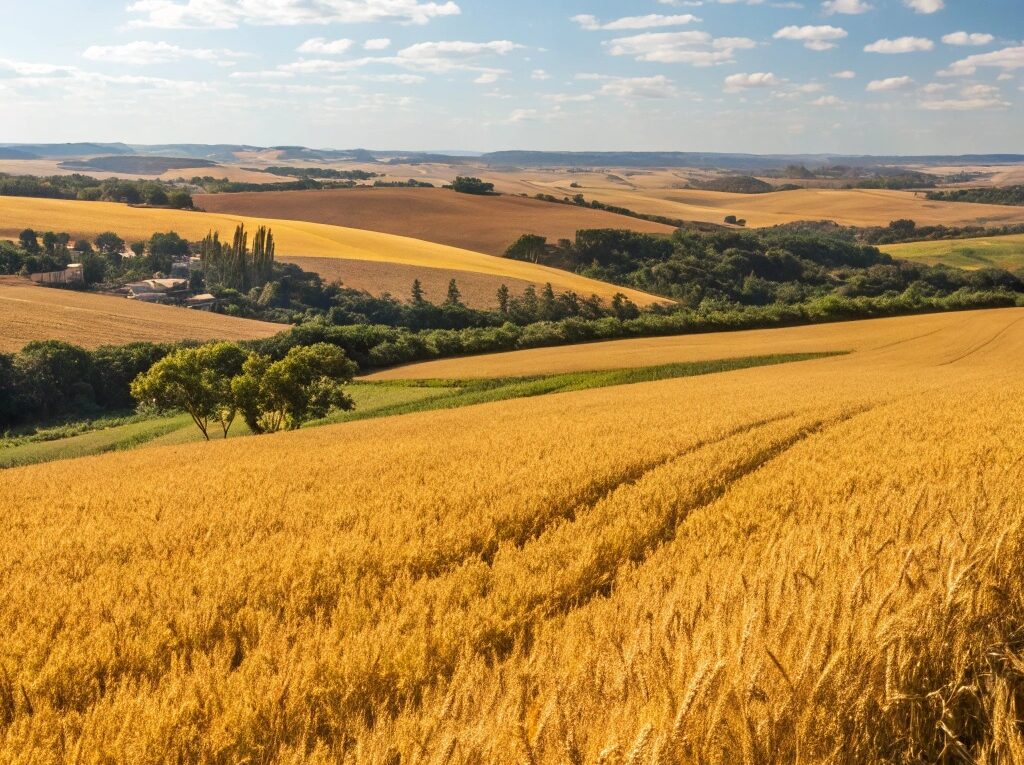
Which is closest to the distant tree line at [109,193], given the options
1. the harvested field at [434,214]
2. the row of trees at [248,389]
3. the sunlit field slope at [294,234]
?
the harvested field at [434,214]

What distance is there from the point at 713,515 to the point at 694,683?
632 centimetres

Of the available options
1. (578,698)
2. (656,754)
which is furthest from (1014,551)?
(656,754)

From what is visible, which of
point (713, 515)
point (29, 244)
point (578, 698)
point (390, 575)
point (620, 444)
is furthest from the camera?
point (29, 244)

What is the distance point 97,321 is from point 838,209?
519ft

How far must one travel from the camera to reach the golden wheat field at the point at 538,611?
345 centimetres

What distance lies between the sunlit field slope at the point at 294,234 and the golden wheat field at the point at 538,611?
265ft

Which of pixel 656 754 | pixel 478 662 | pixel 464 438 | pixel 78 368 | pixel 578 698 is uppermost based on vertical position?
pixel 656 754

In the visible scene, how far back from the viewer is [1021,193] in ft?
629

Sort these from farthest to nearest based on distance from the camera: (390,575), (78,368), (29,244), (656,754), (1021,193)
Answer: (1021,193) < (29,244) < (78,368) < (390,575) < (656,754)

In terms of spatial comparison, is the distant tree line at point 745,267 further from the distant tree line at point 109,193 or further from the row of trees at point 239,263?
the distant tree line at point 109,193

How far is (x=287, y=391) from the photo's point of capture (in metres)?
38.5

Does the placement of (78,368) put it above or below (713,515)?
below

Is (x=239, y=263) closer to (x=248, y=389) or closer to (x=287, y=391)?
(x=248, y=389)

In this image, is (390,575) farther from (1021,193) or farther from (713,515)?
(1021,193)
